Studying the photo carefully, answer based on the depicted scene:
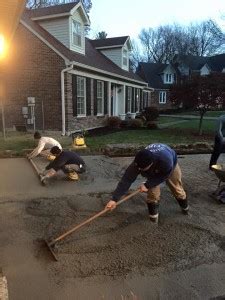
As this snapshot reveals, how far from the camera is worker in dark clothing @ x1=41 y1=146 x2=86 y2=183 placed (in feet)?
24.6

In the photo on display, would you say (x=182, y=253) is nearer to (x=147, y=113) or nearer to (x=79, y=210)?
(x=79, y=210)

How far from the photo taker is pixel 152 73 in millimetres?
49625

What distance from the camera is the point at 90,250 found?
15.1ft

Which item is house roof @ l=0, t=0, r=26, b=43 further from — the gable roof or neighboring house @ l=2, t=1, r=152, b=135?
the gable roof

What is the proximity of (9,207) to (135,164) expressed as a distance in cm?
246

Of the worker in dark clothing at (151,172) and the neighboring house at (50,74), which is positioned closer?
the worker in dark clothing at (151,172)

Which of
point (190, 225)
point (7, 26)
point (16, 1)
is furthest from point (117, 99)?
point (190, 225)

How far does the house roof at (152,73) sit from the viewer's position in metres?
47.9

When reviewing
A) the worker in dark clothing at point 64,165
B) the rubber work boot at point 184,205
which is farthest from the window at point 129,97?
the rubber work boot at point 184,205

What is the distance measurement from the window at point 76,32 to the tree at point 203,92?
18.5ft

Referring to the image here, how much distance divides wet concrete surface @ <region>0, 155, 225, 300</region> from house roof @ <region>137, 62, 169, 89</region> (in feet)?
138

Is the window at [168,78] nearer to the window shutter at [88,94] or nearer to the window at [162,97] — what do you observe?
the window at [162,97]

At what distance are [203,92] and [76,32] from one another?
22.2ft

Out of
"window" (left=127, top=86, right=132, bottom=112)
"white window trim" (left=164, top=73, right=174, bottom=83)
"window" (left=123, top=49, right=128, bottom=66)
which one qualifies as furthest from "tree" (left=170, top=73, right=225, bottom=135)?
"white window trim" (left=164, top=73, right=174, bottom=83)
